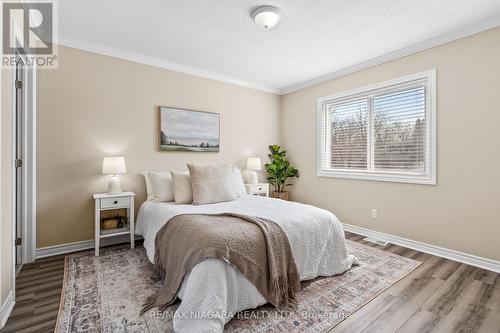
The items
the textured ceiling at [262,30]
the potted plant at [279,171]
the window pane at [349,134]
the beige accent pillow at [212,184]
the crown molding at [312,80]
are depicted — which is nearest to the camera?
the textured ceiling at [262,30]

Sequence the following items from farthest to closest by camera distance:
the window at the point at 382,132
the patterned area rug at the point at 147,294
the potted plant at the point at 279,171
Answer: the potted plant at the point at 279,171 → the window at the point at 382,132 → the patterned area rug at the point at 147,294

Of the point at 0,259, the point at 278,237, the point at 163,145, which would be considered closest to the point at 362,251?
the point at 278,237

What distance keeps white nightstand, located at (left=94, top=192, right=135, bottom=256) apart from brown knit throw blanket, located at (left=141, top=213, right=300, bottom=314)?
44.2 inches

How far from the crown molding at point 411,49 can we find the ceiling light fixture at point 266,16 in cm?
183

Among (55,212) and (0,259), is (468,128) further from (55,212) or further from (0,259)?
(55,212)

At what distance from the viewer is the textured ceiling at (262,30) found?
2305 millimetres

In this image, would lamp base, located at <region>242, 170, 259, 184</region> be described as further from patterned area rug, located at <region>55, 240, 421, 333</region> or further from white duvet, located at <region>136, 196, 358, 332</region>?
patterned area rug, located at <region>55, 240, 421, 333</region>

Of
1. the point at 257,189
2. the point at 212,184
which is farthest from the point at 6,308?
the point at 257,189

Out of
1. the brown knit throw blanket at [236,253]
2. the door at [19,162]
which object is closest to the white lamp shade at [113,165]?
the door at [19,162]

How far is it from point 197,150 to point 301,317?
111 inches

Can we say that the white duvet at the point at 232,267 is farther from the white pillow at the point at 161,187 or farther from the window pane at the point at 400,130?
the window pane at the point at 400,130

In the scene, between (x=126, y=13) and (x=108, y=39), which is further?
(x=108, y=39)

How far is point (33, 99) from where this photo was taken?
266 cm

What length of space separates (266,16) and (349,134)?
240cm
